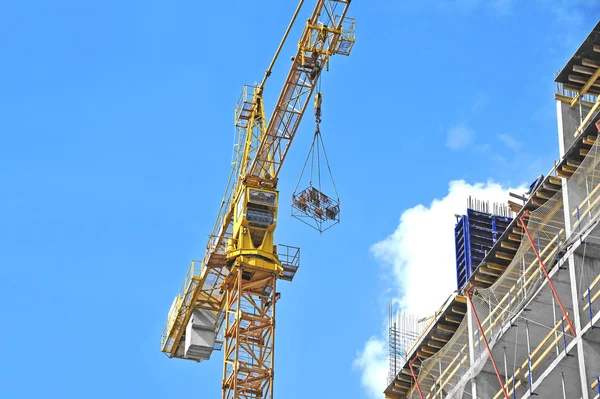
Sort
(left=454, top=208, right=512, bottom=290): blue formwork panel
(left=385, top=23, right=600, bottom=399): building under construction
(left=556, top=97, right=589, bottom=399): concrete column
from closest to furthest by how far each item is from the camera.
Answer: (left=556, top=97, right=589, bottom=399): concrete column, (left=385, top=23, right=600, bottom=399): building under construction, (left=454, top=208, right=512, bottom=290): blue formwork panel

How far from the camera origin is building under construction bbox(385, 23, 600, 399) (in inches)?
1623

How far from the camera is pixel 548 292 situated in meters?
43.2

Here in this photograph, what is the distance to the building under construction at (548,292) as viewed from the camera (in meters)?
41.2

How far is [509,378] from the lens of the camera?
45125 millimetres

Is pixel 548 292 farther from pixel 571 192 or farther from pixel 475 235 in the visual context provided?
pixel 475 235

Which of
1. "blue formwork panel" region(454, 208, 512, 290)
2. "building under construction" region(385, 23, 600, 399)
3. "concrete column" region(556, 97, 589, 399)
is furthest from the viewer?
"blue formwork panel" region(454, 208, 512, 290)

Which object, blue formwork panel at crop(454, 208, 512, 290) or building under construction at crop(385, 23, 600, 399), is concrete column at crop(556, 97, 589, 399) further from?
blue formwork panel at crop(454, 208, 512, 290)

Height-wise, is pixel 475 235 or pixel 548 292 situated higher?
pixel 475 235

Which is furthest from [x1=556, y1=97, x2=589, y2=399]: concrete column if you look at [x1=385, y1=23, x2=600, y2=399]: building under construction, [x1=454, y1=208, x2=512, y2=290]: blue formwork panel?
[x1=454, y1=208, x2=512, y2=290]: blue formwork panel

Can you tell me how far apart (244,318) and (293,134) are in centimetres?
979

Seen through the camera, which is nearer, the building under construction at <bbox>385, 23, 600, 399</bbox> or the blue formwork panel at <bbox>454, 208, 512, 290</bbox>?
the building under construction at <bbox>385, 23, 600, 399</bbox>

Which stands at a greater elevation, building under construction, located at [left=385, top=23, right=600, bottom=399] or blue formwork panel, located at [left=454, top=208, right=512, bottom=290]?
blue formwork panel, located at [left=454, top=208, right=512, bottom=290]

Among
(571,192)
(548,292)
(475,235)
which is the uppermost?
(475,235)

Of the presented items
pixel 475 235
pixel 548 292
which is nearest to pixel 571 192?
pixel 548 292
